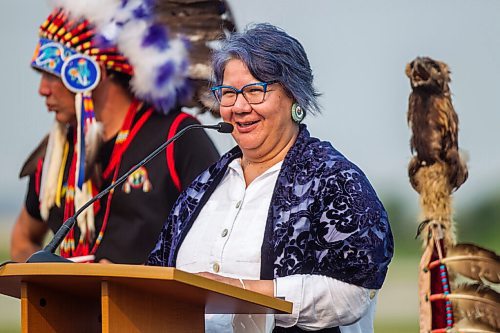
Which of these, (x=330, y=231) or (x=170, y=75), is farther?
(x=170, y=75)

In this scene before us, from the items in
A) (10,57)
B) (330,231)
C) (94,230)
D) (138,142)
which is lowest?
(330,231)

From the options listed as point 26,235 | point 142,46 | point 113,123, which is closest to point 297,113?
point 142,46

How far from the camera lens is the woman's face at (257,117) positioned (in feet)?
8.93

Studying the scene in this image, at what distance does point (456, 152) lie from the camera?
3473 millimetres

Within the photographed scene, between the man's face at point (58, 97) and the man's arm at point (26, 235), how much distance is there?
1.35 ft

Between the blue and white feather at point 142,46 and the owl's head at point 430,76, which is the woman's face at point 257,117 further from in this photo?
the blue and white feather at point 142,46

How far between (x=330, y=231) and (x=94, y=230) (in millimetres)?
1669

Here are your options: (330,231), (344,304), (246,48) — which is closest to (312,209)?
(330,231)

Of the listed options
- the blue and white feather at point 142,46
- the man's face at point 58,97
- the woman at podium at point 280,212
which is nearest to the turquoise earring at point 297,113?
the woman at podium at point 280,212

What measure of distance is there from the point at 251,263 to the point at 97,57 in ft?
5.68

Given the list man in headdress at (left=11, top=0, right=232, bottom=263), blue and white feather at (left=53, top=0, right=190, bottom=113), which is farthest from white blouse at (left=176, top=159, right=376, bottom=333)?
blue and white feather at (left=53, top=0, right=190, bottom=113)

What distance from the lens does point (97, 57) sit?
13.5 feet

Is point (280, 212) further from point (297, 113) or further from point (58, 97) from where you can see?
point (58, 97)

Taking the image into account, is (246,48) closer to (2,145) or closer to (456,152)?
(456,152)
